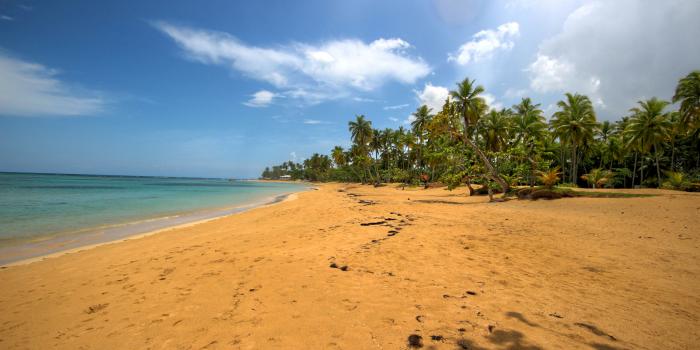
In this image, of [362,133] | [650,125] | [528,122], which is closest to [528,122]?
[528,122]

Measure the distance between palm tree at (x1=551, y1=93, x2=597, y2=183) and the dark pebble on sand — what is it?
40238 millimetres

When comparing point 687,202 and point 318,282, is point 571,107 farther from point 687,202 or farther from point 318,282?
point 318,282

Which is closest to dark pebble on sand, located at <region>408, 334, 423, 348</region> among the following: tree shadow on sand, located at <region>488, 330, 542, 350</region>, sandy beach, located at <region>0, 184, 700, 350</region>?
sandy beach, located at <region>0, 184, 700, 350</region>

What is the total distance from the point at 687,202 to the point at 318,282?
18041 millimetres

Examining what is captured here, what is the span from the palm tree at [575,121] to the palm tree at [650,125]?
4666 mm

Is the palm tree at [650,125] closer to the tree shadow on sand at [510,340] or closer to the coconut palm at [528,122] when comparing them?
the coconut palm at [528,122]

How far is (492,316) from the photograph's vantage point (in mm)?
3502

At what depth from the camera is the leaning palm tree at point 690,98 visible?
26375mm

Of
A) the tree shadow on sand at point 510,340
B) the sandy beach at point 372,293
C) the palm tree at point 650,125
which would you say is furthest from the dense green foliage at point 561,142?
the tree shadow on sand at point 510,340

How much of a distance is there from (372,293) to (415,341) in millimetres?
1353

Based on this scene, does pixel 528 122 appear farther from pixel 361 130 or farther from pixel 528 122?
pixel 361 130

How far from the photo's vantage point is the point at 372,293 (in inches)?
169

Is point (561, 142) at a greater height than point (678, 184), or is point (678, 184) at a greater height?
point (561, 142)

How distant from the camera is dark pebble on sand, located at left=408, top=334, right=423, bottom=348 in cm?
293
